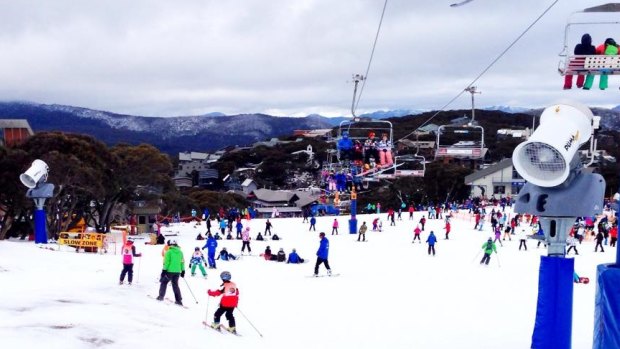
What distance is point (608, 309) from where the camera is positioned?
8.28 metres

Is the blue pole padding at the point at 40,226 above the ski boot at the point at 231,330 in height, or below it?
above

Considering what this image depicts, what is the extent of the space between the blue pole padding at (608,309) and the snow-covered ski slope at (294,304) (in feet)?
7.22

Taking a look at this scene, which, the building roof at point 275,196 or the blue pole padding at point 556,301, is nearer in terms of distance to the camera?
the blue pole padding at point 556,301

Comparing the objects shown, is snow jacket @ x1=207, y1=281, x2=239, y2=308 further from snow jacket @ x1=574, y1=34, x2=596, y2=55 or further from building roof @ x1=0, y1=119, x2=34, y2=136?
building roof @ x1=0, y1=119, x2=34, y2=136

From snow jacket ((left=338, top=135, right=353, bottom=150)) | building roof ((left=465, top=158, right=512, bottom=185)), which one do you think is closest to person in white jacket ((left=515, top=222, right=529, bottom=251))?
snow jacket ((left=338, top=135, right=353, bottom=150))

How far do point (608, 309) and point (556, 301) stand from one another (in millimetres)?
777

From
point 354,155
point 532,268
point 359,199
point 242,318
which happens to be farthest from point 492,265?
point 359,199

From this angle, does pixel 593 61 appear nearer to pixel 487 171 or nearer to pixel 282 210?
pixel 487 171

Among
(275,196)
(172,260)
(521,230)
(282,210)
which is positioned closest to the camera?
(172,260)

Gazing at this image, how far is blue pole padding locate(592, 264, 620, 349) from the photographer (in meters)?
8.19

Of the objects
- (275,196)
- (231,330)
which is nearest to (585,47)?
(231,330)

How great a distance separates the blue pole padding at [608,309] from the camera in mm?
8188

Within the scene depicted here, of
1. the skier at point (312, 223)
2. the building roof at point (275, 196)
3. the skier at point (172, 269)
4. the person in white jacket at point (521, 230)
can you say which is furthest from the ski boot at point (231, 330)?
the building roof at point (275, 196)

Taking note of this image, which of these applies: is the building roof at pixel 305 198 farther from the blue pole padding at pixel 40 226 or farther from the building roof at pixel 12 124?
the blue pole padding at pixel 40 226
